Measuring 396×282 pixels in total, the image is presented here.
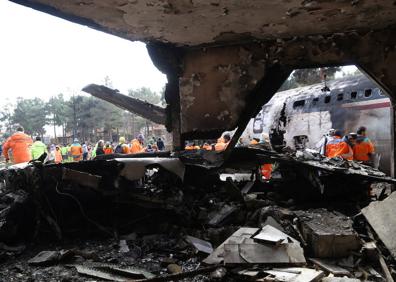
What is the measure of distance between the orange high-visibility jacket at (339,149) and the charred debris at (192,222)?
245cm

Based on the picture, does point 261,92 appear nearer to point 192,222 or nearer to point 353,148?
point 192,222

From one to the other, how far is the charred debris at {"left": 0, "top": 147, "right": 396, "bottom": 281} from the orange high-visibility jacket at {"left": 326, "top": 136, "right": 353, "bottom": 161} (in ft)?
8.04

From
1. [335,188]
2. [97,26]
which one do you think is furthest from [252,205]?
[97,26]

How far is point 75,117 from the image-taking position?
1382 inches

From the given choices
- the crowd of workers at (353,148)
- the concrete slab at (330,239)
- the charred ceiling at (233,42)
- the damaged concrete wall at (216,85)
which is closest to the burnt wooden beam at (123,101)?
the charred ceiling at (233,42)

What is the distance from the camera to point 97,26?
333cm

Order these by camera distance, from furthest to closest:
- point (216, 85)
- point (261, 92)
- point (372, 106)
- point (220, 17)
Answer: point (372, 106), point (261, 92), point (216, 85), point (220, 17)

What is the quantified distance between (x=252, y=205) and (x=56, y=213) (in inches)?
108

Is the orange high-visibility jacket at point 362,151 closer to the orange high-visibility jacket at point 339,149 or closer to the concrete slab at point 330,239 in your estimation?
the orange high-visibility jacket at point 339,149

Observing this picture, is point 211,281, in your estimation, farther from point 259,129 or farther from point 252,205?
point 259,129

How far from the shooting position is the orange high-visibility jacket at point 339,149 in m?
7.58

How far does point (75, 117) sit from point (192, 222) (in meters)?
33.7

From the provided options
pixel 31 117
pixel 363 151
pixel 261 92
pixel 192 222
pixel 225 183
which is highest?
pixel 31 117

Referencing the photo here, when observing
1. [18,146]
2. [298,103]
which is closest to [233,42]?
[18,146]
